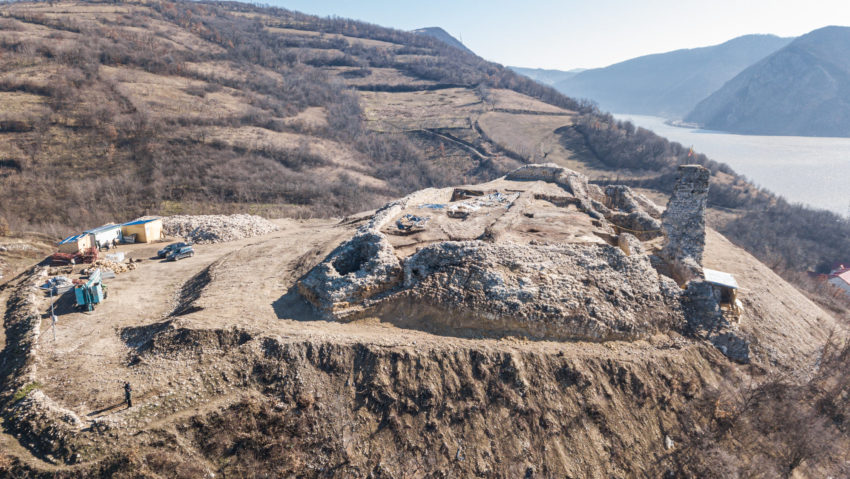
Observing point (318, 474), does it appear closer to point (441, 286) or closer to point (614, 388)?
point (441, 286)

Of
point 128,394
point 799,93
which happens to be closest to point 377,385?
point 128,394

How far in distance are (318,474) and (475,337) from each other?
6.59 meters

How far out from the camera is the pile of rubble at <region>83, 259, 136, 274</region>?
843 inches

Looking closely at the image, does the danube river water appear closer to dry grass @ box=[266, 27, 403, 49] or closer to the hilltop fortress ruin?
the hilltop fortress ruin

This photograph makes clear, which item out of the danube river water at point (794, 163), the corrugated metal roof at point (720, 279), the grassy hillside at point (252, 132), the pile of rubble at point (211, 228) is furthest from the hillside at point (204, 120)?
the danube river water at point (794, 163)

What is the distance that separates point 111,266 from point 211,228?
845 cm

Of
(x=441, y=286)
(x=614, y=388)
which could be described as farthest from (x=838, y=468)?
(x=441, y=286)

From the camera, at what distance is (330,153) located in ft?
221

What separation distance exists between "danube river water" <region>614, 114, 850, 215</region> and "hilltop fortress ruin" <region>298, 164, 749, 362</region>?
73.4m

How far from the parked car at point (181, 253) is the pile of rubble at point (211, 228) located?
403cm

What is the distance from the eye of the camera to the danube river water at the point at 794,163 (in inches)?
2936

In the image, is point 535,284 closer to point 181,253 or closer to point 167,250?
point 181,253

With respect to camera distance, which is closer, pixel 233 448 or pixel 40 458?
pixel 40 458

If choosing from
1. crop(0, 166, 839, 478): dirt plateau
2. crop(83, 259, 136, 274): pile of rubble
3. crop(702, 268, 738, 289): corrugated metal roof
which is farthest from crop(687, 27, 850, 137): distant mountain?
crop(83, 259, 136, 274): pile of rubble
